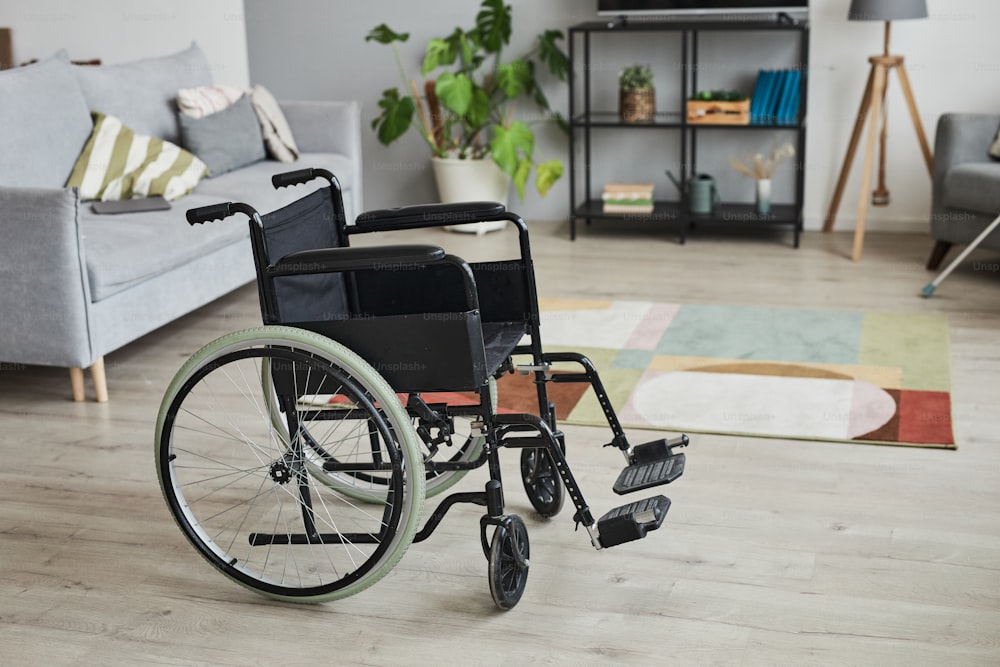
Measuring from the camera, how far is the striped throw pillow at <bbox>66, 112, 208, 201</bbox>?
12.3ft

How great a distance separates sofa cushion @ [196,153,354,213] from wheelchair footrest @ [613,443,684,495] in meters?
2.02

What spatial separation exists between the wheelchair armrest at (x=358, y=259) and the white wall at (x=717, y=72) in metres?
3.48

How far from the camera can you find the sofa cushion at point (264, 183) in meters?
3.95

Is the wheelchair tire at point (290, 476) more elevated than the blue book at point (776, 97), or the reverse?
the blue book at point (776, 97)

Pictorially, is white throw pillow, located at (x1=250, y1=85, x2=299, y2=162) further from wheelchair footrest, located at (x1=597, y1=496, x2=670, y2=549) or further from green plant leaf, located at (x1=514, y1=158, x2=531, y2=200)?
wheelchair footrest, located at (x1=597, y1=496, x2=670, y2=549)

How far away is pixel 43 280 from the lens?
3.02m

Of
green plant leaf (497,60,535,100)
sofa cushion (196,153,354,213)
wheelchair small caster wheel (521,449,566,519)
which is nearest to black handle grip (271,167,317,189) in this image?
wheelchair small caster wheel (521,449,566,519)

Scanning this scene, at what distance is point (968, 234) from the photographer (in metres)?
4.05

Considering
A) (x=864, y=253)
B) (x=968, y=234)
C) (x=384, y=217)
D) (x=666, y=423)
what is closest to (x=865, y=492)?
(x=666, y=423)

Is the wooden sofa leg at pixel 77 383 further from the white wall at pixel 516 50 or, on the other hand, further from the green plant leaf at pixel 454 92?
the white wall at pixel 516 50

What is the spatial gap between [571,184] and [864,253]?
1283 millimetres

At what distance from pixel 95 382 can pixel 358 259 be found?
162cm

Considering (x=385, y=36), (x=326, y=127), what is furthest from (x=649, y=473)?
(x=385, y=36)

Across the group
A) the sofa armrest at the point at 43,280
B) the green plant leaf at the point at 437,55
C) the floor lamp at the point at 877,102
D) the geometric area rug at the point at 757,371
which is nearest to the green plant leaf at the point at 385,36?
the green plant leaf at the point at 437,55
